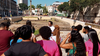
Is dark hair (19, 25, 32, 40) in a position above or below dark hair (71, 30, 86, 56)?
above

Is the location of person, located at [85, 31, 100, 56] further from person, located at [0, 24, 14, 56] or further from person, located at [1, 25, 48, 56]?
person, located at [0, 24, 14, 56]

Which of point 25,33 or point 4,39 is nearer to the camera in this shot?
point 25,33

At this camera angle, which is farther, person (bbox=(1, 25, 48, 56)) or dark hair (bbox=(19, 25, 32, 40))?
dark hair (bbox=(19, 25, 32, 40))

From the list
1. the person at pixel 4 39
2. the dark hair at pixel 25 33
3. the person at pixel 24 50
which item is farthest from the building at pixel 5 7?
the person at pixel 24 50

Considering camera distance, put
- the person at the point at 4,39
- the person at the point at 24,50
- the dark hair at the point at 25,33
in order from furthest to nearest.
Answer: the person at the point at 4,39
the dark hair at the point at 25,33
the person at the point at 24,50

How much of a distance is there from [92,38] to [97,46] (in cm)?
25

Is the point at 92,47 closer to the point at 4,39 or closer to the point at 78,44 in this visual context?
the point at 78,44

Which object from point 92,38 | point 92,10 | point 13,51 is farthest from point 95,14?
point 13,51

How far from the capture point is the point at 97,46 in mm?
2551

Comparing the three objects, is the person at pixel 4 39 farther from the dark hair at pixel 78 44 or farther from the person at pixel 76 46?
the dark hair at pixel 78 44

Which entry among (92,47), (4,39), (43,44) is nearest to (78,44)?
(92,47)

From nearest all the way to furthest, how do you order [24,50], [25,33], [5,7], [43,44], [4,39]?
1. [24,50]
2. [25,33]
3. [43,44]
4. [4,39]
5. [5,7]

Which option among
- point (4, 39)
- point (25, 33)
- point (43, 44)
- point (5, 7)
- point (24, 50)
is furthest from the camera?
point (5, 7)

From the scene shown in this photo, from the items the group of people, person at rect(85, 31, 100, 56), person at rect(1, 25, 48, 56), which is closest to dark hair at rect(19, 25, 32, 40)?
the group of people
